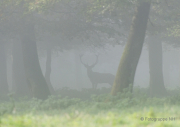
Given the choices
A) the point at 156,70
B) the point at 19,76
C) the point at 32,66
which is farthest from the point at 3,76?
the point at 156,70

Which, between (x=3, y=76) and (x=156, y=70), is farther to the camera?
(x=3, y=76)

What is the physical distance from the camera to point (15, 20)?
50.9 feet

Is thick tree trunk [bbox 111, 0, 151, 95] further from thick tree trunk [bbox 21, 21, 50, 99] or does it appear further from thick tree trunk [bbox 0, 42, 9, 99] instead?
thick tree trunk [bbox 0, 42, 9, 99]

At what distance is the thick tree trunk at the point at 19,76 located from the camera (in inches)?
722

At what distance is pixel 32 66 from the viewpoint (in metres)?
14.2

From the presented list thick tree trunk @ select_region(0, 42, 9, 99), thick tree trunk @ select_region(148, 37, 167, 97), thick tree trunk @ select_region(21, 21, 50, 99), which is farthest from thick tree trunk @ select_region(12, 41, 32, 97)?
thick tree trunk @ select_region(148, 37, 167, 97)

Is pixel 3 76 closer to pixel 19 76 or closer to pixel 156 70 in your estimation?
pixel 19 76

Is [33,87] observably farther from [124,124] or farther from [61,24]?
[124,124]

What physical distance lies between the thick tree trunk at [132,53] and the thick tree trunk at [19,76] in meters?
8.72

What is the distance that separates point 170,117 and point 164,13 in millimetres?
11267

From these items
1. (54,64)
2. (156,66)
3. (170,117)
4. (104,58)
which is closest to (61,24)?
(156,66)

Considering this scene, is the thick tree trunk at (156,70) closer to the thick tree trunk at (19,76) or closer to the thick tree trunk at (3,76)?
the thick tree trunk at (19,76)

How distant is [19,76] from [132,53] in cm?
1113

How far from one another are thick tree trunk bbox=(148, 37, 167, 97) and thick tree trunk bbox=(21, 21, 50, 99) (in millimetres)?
7491
